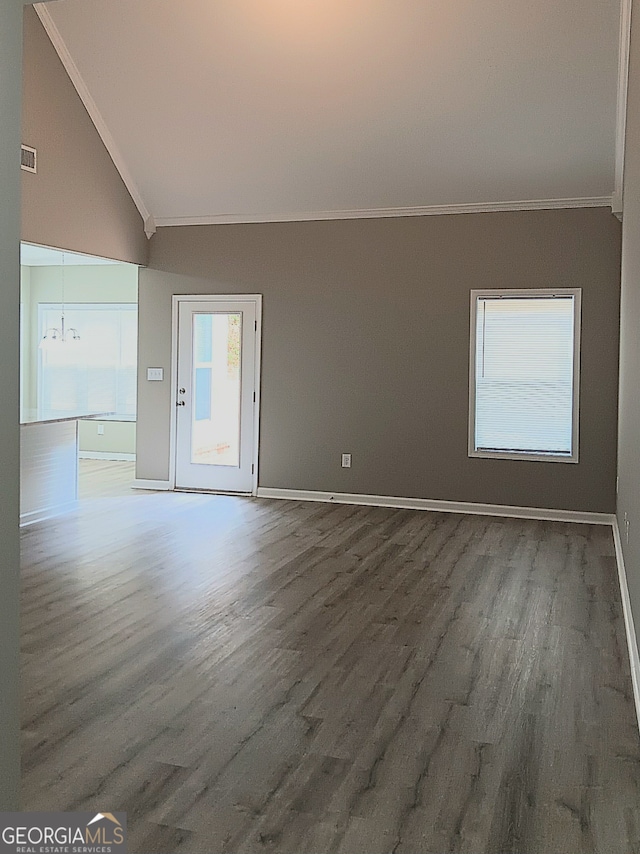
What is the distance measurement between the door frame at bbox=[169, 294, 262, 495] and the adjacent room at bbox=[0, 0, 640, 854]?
0.08ft

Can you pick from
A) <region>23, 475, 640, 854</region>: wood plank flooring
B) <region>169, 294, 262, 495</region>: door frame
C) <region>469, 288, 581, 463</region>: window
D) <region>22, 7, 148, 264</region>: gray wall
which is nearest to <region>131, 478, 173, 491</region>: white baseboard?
<region>169, 294, 262, 495</region>: door frame

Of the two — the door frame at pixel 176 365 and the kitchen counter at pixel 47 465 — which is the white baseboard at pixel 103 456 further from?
the kitchen counter at pixel 47 465

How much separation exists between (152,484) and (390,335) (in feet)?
9.69

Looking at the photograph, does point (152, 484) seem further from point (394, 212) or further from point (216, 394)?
point (394, 212)

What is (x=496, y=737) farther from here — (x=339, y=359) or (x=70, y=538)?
(x=339, y=359)

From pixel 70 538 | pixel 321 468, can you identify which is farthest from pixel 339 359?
pixel 70 538

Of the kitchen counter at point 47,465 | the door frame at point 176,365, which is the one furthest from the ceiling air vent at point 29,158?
the door frame at point 176,365

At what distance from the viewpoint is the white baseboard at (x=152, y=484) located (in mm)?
8906

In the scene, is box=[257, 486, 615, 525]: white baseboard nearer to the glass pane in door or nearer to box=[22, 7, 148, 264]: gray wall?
the glass pane in door

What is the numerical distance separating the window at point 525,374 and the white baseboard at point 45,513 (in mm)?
3643

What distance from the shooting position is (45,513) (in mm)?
7367

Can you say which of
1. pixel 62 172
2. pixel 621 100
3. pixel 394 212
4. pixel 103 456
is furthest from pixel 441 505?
pixel 103 456

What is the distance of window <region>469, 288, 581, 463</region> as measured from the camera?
7.44m

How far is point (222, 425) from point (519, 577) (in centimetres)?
398
